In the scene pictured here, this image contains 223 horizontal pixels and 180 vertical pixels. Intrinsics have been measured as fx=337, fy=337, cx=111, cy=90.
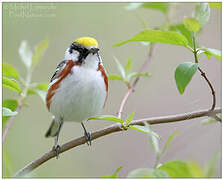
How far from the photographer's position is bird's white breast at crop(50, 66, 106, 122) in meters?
2.21

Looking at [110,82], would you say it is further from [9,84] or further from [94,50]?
[9,84]

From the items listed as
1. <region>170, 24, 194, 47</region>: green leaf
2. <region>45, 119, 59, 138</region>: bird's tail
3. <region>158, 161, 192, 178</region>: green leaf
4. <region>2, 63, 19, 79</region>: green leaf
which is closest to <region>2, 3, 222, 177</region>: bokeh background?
<region>45, 119, 59, 138</region>: bird's tail

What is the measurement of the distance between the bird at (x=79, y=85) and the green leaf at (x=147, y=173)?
128 centimetres

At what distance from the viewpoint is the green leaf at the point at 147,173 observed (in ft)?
2.88

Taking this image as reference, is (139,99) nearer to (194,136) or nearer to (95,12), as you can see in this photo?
(95,12)

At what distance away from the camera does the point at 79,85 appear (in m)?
2.20

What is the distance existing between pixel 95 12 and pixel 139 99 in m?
1.39

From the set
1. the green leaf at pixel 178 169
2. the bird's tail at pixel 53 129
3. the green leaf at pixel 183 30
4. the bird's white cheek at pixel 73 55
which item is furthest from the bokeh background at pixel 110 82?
the green leaf at pixel 178 169

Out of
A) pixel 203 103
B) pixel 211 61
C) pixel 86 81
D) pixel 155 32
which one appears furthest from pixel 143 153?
pixel 155 32

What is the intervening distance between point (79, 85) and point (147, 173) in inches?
54.0

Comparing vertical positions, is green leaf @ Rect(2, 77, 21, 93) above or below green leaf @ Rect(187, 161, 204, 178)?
above

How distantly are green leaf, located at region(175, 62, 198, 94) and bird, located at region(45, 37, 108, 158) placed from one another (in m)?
1.01

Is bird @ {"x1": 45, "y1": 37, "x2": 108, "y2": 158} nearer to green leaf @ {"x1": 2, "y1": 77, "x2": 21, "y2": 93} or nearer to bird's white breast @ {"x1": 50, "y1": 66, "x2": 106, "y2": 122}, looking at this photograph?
bird's white breast @ {"x1": 50, "y1": 66, "x2": 106, "y2": 122}

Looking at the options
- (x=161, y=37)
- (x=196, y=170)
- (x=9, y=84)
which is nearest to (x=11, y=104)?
(x=9, y=84)
